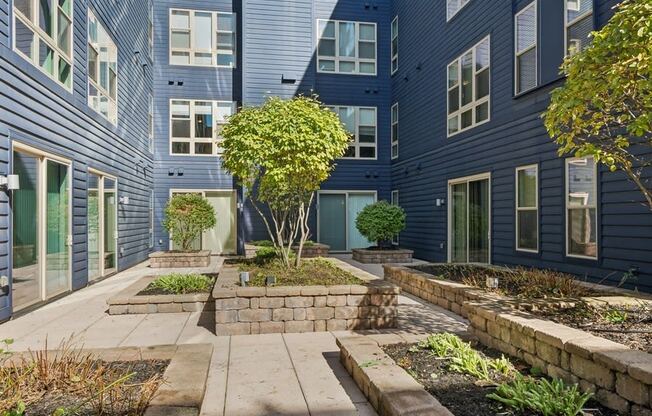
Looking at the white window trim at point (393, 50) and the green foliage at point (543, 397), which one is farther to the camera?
the white window trim at point (393, 50)

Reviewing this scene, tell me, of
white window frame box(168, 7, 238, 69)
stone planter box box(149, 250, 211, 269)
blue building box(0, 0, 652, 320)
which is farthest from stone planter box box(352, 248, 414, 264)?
white window frame box(168, 7, 238, 69)

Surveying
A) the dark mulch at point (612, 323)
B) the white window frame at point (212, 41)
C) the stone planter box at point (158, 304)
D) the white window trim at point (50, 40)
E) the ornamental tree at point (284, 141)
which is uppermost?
the white window frame at point (212, 41)

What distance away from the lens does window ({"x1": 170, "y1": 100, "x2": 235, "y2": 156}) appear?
1390 cm

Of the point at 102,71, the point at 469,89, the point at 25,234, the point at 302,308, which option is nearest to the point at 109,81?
the point at 102,71

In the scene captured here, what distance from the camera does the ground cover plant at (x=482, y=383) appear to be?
98.7 inches

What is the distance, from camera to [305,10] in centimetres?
1428


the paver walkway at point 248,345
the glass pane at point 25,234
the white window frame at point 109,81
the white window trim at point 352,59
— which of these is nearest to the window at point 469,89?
the white window trim at point 352,59

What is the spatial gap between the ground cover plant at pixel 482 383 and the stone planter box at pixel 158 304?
3170mm

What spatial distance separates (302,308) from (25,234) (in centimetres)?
384

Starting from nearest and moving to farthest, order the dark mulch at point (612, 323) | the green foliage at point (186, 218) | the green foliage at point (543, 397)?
the green foliage at point (543, 397)
the dark mulch at point (612, 323)
the green foliage at point (186, 218)

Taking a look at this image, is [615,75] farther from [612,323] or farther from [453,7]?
[453,7]

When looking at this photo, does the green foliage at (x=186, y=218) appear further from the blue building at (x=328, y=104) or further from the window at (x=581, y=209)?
the window at (x=581, y=209)

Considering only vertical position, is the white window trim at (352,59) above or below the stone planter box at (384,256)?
above

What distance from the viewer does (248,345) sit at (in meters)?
4.37
